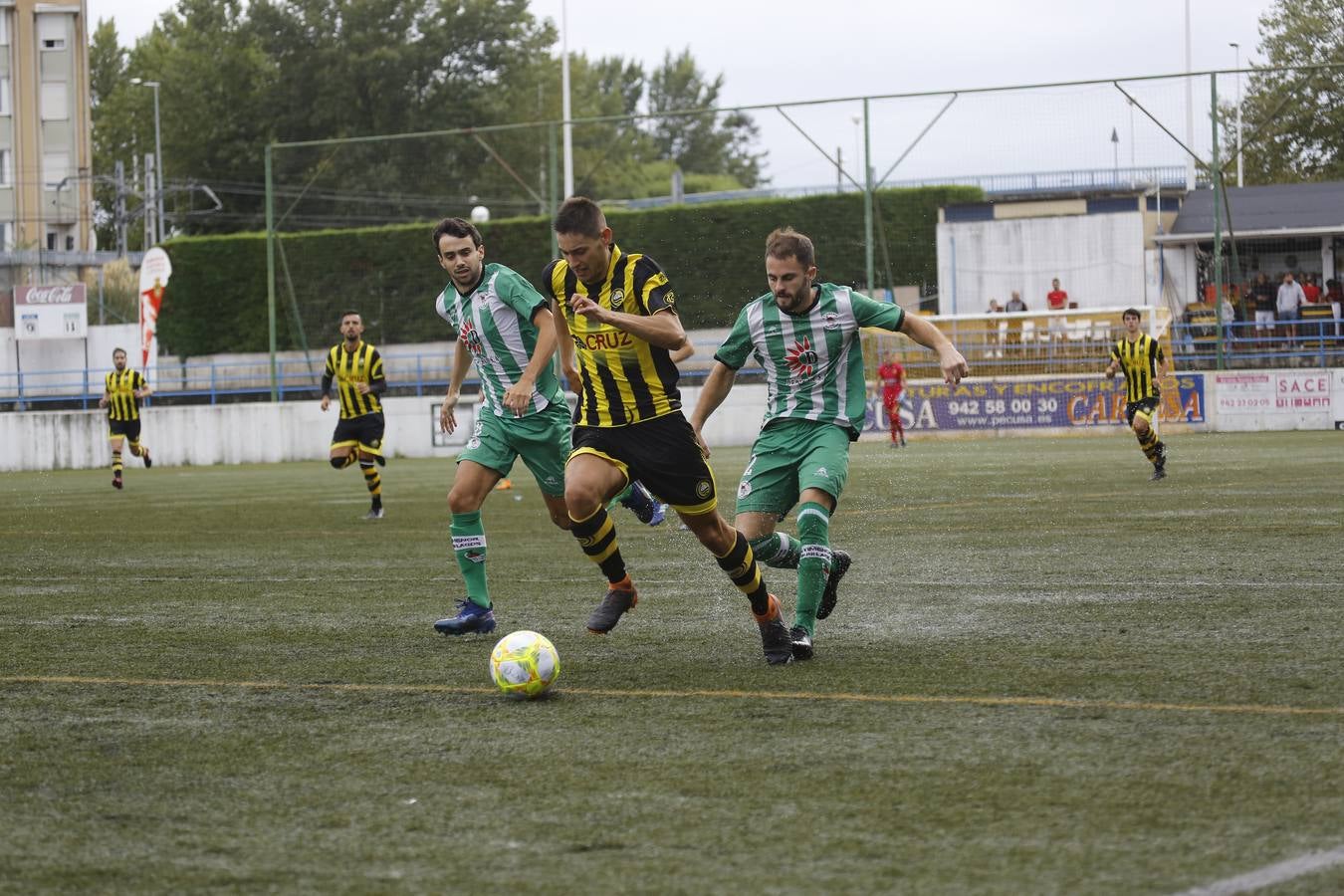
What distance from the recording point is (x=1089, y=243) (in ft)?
110

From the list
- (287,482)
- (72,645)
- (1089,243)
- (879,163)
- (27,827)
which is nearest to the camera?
(27,827)

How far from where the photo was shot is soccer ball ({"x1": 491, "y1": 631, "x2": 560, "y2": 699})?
5.68 m

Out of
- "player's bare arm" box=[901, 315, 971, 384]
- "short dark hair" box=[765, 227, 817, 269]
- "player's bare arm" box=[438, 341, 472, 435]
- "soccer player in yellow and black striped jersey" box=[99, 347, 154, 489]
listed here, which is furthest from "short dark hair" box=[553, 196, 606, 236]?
"soccer player in yellow and black striped jersey" box=[99, 347, 154, 489]

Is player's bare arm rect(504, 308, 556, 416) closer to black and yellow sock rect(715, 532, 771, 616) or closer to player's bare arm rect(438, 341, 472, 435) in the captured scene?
player's bare arm rect(438, 341, 472, 435)

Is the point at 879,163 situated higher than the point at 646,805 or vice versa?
the point at 879,163

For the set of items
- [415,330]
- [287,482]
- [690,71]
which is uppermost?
[690,71]

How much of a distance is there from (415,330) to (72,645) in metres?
28.1

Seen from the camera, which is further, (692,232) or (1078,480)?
(692,232)

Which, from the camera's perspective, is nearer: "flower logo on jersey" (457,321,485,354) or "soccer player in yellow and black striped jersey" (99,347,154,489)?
"flower logo on jersey" (457,321,485,354)

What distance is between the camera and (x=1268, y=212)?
29703 millimetres

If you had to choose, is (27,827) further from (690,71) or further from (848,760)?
(690,71)

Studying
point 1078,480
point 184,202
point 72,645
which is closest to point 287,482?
point 1078,480

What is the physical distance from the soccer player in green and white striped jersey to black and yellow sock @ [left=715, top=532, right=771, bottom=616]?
0.27 m

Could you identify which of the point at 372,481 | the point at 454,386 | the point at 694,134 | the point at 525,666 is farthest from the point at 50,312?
the point at 694,134
